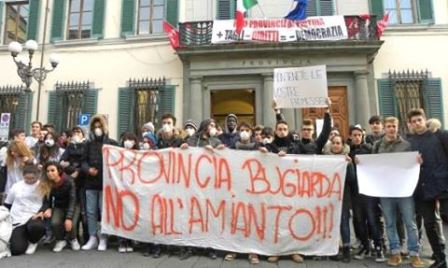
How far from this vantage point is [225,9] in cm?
1494

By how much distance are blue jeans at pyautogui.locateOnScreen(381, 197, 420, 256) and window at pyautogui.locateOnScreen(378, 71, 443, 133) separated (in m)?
9.11

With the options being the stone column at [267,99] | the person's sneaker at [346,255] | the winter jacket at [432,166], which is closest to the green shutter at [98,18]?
the stone column at [267,99]

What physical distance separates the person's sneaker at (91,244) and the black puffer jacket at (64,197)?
486 millimetres

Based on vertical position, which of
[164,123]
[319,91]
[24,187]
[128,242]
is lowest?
[128,242]

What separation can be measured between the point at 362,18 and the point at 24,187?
1142 cm

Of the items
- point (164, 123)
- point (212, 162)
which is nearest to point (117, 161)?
point (164, 123)

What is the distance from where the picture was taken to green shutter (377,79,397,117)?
13.8m

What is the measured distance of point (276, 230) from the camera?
553cm

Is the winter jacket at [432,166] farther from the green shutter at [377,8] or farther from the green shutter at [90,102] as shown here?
the green shutter at [90,102]

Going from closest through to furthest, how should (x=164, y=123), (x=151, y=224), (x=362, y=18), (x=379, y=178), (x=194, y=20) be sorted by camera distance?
(x=379, y=178), (x=151, y=224), (x=164, y=123), (x=362, y=18), (x=194, y=20)

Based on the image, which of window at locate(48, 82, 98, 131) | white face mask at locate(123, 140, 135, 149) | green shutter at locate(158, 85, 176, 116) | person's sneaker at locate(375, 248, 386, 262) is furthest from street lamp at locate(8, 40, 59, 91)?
person's sneaker at locate(375, 248, 386, 262)

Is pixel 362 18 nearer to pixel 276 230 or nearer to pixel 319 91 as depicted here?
pixel 319 91

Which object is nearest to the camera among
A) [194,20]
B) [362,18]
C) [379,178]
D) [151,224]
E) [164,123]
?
[379,178]

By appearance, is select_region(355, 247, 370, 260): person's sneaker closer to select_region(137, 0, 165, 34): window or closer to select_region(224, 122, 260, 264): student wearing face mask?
select_region(224, 122, 260, 264): student wearing face mask
